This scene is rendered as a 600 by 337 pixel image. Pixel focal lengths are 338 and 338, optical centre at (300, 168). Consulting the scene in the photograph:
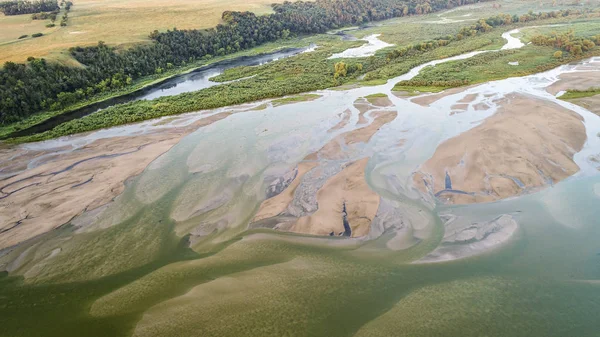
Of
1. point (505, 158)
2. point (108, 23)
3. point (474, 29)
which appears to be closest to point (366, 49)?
point (474, 29)

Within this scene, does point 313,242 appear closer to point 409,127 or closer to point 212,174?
point 212,174

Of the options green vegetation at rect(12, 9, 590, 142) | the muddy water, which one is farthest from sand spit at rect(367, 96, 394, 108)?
the muddy water

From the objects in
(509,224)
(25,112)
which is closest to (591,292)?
(509,224)

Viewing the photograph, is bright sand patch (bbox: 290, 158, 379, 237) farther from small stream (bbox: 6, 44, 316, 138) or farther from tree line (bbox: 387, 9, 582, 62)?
tree line (bbox: 387, 9, 582, 62)

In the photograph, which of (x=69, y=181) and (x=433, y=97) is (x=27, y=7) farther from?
(x=433, y=97)

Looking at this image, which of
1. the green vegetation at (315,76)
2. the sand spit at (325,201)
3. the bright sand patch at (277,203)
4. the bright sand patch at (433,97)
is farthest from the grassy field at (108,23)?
the bright sand patch at (433,97)

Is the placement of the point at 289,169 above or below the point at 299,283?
above
